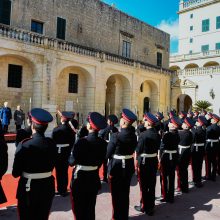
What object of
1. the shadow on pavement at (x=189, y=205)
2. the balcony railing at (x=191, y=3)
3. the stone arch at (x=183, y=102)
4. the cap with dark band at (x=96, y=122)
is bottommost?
the shadow on pavement at (x=189, y=205)

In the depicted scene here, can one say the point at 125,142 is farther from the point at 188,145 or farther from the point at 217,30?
the point at 217,30

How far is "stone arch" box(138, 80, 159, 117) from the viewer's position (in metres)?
27.9

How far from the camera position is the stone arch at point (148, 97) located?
2791cm

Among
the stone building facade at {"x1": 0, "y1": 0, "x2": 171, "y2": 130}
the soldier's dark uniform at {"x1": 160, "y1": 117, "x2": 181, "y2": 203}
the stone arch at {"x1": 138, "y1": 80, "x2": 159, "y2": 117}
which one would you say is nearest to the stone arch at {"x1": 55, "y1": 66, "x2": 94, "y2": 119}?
the stone building facade at {"x1": 0, "y1": 0, "x2": 171, "y2": 130}

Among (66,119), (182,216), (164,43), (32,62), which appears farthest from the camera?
(164,43)

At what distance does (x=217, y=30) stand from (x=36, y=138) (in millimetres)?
35733

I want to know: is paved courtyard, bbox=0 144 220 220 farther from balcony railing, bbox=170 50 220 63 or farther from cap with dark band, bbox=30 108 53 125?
balcony railing, bbox=170 50 220 63

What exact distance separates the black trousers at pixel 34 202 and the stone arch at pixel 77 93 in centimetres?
1686

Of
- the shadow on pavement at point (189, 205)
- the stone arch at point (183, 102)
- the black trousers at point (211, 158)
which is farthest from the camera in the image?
the stone arch at point (183, 102)

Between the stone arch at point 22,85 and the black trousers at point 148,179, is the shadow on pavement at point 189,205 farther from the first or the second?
the stone arch at point 22,85

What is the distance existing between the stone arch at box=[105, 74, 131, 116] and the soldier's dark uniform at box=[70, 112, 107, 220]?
2097 centimetres

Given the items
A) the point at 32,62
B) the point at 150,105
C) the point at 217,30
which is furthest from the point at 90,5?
the point at 217,30

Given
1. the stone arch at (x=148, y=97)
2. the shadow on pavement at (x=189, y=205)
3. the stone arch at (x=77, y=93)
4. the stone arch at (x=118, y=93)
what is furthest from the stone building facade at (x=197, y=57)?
the shadow on pavement at (x=189, y=205)

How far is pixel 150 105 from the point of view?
2870 centimetres
